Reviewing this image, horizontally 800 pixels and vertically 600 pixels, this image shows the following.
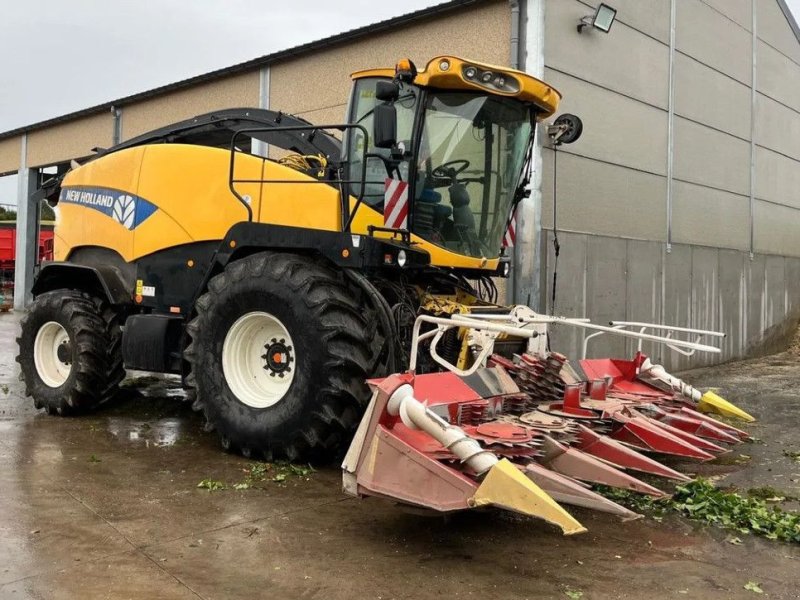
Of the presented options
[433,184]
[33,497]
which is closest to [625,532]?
[433,184]

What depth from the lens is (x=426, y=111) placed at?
17.2 ft

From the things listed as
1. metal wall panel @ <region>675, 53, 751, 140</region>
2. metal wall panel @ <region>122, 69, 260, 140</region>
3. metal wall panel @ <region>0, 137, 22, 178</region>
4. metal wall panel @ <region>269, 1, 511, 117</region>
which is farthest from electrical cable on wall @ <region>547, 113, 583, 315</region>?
metal wall panel @ <region>0, 137, 22, 178</region>

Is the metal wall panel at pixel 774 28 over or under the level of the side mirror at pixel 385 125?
over

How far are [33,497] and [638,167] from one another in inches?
362

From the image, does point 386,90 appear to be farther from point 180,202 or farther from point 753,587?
point 753,587

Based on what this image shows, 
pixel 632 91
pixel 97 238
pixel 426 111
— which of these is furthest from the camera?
pixel 632 91

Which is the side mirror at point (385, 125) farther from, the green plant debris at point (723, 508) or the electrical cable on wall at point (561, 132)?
the electrical cable on wall at point (561, 132)

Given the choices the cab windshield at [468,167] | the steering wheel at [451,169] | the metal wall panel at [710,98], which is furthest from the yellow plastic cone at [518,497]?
the metal wall panel at [710,98]

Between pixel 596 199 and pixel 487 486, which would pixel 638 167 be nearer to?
pixel 596 199

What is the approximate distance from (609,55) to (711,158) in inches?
145

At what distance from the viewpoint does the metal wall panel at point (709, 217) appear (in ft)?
39.0

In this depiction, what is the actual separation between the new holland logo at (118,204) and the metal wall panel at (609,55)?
17.2 ft

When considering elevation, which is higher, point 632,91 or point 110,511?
point 632,91

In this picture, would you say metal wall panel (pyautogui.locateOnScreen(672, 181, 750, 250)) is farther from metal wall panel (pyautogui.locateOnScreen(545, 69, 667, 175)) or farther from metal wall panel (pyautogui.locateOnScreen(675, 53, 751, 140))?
metal wall panel (pyautogui.locateOnScreen(675, 53, 751, 140))
